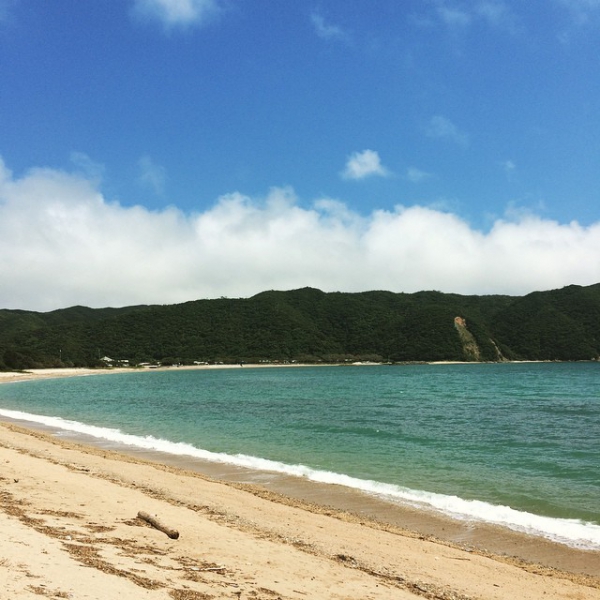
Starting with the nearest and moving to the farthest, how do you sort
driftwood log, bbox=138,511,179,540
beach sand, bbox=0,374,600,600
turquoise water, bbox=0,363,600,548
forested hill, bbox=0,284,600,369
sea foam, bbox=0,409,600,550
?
1. beach sand, bbox=0,374,600,600
2. driftwood log, bbox=138,511,179,540
3. sea foam, bbox=0,409,600,550
4. turquoise water, bbox=0,363,600,548
5. forested hill, bbox=0,284,600,369

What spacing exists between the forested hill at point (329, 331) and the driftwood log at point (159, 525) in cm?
12100

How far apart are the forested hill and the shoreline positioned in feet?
392

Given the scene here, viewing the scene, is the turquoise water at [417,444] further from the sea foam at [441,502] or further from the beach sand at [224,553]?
the beach sand at [224,553]

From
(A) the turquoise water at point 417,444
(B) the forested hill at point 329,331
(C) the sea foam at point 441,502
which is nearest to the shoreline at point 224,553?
(C) the sea foam at point 441,502

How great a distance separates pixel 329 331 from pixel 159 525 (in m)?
168

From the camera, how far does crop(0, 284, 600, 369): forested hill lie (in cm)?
14175

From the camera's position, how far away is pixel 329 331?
17525 centimetres

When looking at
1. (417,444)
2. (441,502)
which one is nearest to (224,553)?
(441,502)

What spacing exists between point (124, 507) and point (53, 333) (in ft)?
503

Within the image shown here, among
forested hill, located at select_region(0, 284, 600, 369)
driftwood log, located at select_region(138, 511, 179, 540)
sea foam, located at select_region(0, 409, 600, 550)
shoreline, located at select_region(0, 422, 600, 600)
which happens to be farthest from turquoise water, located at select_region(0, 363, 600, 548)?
forested hill, located at select_region(0, 284, 600, 369)

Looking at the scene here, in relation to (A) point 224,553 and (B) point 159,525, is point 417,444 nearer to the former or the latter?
(B) point 159,525

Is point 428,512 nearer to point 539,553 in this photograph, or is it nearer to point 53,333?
point 539,553

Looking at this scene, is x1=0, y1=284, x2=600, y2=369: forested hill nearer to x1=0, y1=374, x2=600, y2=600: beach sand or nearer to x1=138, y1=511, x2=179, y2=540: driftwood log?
x1=0, y1=374, x2=600, y2=600: beach sand

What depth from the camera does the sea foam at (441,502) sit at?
978 cm
